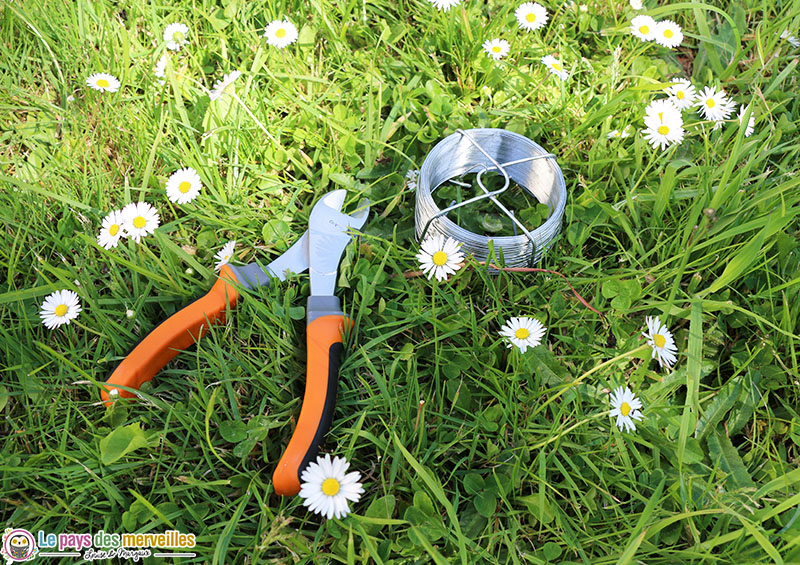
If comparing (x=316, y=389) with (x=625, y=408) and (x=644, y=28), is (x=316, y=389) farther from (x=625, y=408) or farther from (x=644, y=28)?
(x=644, y=28)

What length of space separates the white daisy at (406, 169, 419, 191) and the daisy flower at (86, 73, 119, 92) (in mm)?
1216

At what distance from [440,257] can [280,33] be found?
1.30m

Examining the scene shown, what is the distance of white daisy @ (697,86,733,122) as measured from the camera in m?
2.26

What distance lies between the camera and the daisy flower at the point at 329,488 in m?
1.44

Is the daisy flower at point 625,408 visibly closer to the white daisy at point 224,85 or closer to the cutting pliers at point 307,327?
the cutting pliers at point 307,327

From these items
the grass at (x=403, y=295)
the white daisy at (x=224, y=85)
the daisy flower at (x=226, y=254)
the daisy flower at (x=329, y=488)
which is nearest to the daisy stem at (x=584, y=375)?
the grass at (x=403, y=295)

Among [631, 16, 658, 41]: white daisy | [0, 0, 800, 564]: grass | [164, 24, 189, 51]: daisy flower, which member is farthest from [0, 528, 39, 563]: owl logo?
[631, 16, 658, 41]: white daisy

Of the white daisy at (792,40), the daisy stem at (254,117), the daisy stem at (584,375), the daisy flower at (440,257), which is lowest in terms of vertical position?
the daisy stem at (584,375)

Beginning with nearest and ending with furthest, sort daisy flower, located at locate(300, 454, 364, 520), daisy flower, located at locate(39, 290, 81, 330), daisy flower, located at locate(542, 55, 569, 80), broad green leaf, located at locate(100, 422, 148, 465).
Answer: daisy flower, located at locate(300, 454, 364, 520)
broad green leaf, located at locate(100, 422, 148, 465)
daisy flower, located at locate(39, 290, 81, 330)
daisy flower, located at locate(542, 55, 569, 80)

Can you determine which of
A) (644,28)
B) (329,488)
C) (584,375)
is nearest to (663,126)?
(644,28)

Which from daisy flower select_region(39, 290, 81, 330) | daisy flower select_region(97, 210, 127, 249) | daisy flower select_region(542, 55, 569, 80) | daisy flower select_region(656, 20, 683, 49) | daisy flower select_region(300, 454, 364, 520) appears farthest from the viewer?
daisy flower select_region(656, 20, 683, 49)

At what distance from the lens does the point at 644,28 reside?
2.45 meters

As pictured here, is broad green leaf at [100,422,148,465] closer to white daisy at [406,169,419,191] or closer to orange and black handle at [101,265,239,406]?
orange and black handle at [101,265,239,406]

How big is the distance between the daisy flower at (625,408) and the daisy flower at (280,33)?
1.85 meters
